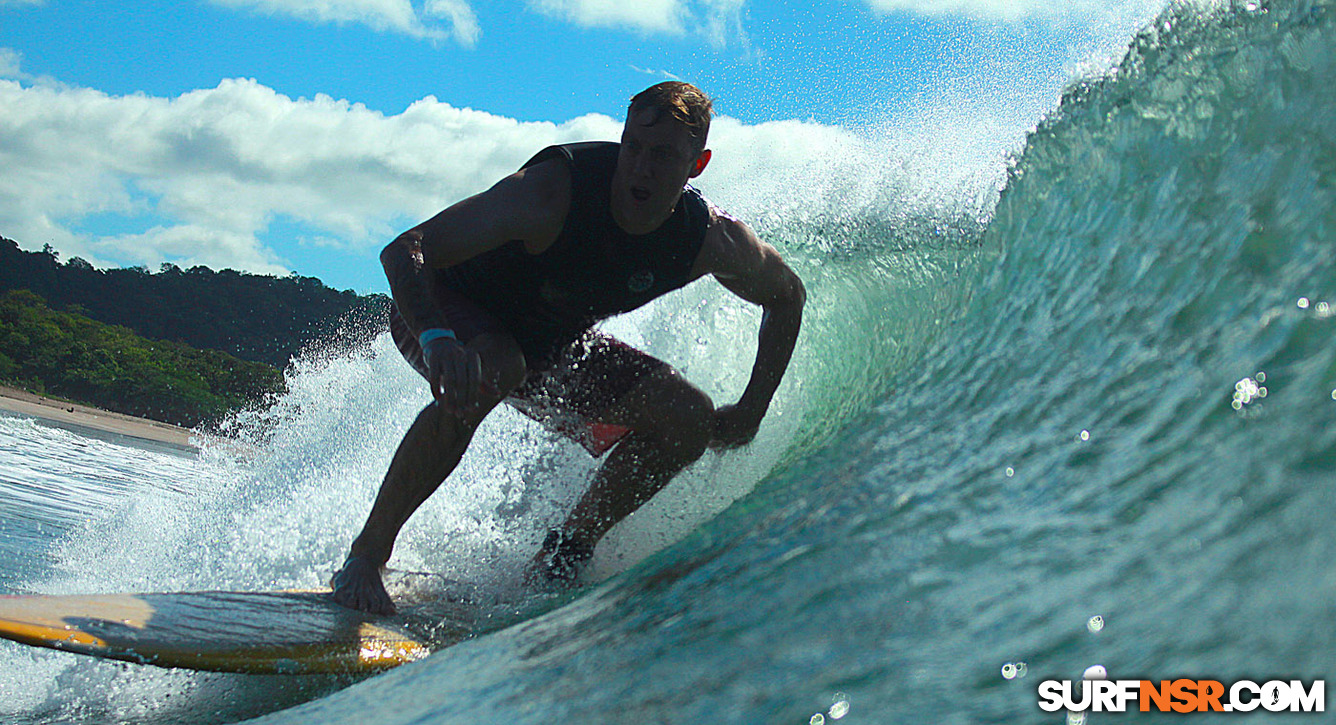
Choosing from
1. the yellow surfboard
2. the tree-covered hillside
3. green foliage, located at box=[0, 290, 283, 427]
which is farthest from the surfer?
green foliage, located at box=[0, 290, 283, 427]

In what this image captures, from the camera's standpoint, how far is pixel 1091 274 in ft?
8.36

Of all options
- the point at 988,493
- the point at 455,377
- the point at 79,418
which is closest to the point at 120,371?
the point at 79,418

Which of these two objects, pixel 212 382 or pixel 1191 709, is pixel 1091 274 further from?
pixel 212 382

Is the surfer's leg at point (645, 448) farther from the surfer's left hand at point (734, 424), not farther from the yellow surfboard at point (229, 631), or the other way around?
the yellow surfboard at point (229, 631)

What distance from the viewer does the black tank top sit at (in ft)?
9.46

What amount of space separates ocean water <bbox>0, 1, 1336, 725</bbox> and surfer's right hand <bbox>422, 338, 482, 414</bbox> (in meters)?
0.57

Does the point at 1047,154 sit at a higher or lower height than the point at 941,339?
higher

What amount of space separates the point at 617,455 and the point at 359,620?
936 mm

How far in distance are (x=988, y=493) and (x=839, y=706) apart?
0.67 metres

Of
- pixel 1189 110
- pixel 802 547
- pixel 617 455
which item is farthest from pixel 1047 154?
pixel 802 547

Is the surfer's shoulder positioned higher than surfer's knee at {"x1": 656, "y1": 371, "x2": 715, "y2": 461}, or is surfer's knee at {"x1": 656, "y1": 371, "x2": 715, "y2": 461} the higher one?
A: the surfer's shoulder

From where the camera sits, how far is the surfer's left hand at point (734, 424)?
3.18 metres

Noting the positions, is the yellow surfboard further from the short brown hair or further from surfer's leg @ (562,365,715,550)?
the short brown hair

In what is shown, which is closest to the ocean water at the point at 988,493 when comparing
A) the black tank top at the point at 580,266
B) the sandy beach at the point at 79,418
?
the black tank top at the point at 580,266
